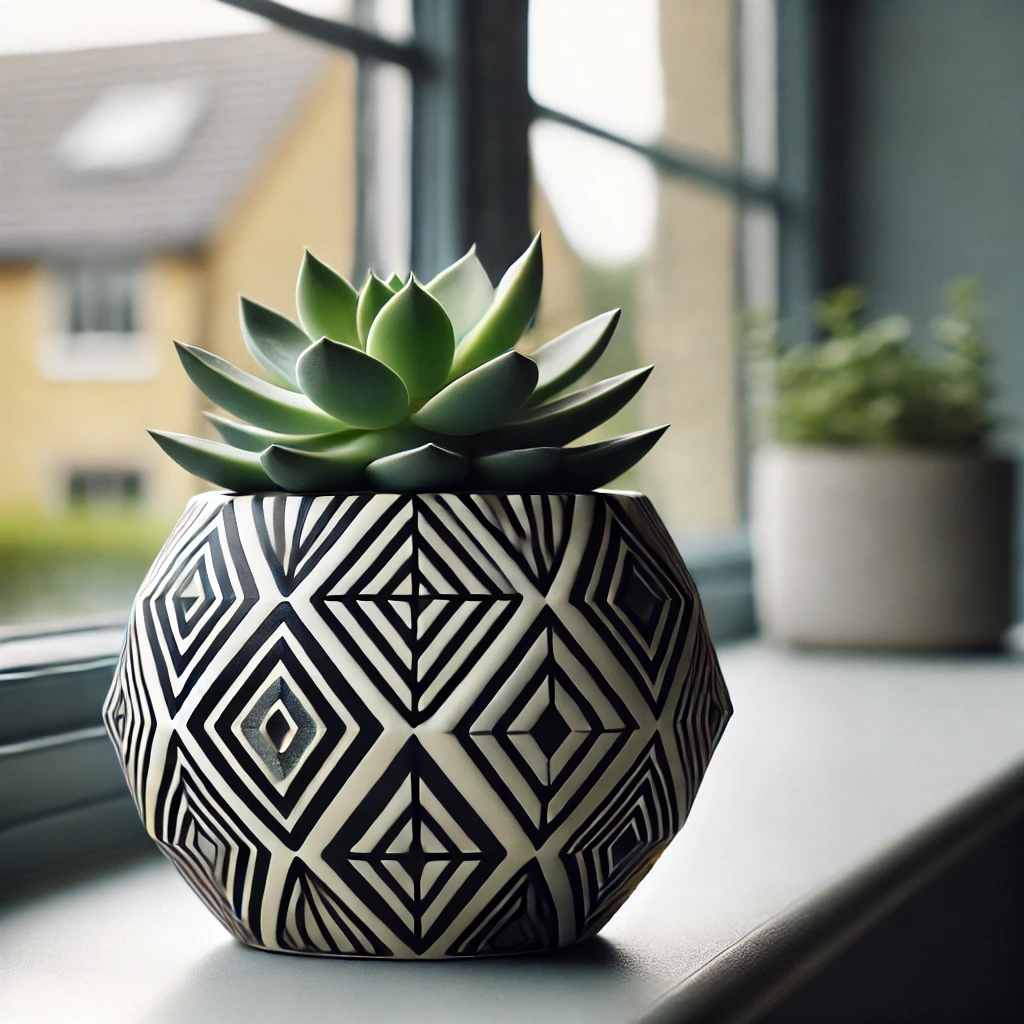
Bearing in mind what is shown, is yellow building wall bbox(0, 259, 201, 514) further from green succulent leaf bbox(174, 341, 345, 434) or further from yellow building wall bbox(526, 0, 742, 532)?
yellow building wall bbox(526, 0, 742, 532)

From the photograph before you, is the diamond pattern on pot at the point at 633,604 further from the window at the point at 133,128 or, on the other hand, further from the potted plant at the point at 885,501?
the potted plant at the point at 885,501

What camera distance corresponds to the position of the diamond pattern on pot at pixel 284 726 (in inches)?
16.4

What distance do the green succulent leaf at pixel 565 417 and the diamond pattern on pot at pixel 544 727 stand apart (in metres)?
0.07

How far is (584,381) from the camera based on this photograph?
1444mm

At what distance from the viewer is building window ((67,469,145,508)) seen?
0.82 metres

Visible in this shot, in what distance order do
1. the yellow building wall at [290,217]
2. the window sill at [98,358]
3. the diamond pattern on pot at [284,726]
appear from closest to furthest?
the diamond pattern on pot at [284,726], the window sill at [98,358], the yellow building wall at [290,217]

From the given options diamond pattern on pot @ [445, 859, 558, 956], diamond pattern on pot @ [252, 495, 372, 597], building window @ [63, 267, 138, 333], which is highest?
building window @ [63, 267, 138, 333]

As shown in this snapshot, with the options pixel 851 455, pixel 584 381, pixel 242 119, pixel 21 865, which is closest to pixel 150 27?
pixel 242 119

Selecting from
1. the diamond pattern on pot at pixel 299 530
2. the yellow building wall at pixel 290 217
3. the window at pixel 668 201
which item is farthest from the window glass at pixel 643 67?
the diamond pattern on pot at pixel 299 530

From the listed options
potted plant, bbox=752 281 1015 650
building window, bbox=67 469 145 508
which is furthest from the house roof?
potted plant, bbox=752 281 1015 650

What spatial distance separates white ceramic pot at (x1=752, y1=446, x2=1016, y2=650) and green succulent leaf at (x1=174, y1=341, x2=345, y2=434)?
104cm

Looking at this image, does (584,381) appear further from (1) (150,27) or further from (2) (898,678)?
(1) (150,27)

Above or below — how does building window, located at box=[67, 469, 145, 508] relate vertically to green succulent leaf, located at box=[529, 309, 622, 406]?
below

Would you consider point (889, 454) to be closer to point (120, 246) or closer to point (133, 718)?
point (120, 246)
